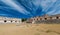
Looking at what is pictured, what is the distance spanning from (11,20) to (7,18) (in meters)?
2.23

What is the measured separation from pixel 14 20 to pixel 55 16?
19229mm

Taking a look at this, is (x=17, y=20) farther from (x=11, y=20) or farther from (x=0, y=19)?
(x=0, y=19)

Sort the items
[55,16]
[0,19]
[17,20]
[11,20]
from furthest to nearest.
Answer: [17,20]
[11,20]
[0,19]
[55,16]

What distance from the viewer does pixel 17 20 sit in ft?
139

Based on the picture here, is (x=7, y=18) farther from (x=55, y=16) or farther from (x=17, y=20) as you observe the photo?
(x=55, y=16)

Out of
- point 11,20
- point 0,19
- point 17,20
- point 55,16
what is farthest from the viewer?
point 17,20

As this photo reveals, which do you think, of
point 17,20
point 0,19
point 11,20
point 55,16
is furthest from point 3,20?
point 55,16

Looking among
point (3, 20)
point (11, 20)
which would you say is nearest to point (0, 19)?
point (3, 20)

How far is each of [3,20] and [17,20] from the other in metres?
7.23

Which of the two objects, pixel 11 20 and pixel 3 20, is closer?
pixel 3 20

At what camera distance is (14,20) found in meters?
41.4

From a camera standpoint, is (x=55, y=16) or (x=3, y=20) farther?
(x=3, y=20)

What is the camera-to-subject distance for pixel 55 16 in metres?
28.6

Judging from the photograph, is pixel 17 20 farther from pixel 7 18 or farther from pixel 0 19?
pixel 0 19
